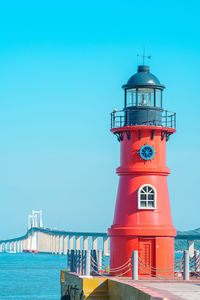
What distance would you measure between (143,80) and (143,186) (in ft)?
15.6

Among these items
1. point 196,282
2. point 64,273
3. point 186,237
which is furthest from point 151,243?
point 186,237

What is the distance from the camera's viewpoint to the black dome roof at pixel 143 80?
29484 mm

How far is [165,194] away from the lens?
96.1 ft

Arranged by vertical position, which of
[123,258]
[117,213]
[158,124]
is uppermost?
[158,124]

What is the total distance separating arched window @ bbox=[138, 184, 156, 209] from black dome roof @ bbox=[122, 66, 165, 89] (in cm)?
453

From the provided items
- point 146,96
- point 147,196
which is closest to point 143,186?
point 147,196

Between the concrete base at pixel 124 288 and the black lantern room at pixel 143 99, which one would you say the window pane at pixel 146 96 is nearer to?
the black lantern room at pixel 143 99

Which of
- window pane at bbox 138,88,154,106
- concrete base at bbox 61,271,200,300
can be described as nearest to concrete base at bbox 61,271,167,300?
concrete base at bbox 61,271,200,300

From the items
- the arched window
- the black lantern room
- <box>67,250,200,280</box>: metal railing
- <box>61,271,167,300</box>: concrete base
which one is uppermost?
the black lantern room

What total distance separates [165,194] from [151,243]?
2359 millimetres

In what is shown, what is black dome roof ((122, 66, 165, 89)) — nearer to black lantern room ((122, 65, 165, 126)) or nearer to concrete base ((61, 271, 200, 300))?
black lantern room ((122, 65, 165, 126))

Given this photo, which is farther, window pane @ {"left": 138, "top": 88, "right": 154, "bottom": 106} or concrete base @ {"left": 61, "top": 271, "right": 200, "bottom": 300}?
window pane @ {"left": 138, "top": 88, "right": 154, "bottom": 106}

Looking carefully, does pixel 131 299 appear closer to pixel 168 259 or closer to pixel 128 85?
pixel 168 259

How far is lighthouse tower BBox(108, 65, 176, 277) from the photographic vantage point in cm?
2828
